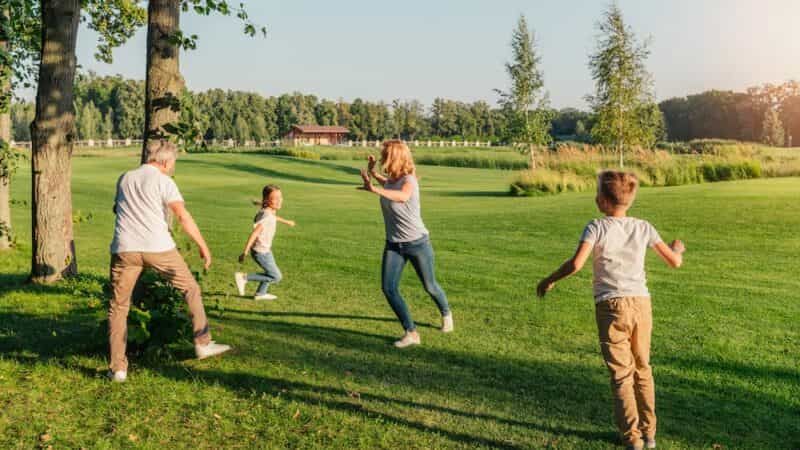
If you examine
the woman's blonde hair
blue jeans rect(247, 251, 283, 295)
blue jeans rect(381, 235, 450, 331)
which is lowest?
blue jeans rect(247, 251, 283, 295)

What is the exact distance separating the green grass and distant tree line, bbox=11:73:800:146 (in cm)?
8685

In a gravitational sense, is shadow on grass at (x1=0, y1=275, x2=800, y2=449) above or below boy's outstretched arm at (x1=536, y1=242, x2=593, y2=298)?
below

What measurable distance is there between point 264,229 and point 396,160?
3338mm

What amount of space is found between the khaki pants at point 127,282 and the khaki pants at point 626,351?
3551 millimetres

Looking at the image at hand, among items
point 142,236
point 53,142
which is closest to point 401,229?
point 142,236

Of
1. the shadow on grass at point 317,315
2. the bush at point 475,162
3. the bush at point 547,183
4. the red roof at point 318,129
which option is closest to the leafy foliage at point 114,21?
the shadow on grass at point 317,315

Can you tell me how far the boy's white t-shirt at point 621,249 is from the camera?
455cm

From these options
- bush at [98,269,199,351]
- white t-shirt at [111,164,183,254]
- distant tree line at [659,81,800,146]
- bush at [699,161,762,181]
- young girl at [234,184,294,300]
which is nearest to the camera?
white t-shirt at [111,164,183,254]

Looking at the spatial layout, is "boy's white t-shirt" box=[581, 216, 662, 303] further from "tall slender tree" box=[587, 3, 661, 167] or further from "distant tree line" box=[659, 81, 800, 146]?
"distant tree line" box=[659, 81, 800, 146]

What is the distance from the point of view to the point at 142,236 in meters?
5.73

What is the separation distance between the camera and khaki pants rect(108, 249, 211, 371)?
5.76 meters

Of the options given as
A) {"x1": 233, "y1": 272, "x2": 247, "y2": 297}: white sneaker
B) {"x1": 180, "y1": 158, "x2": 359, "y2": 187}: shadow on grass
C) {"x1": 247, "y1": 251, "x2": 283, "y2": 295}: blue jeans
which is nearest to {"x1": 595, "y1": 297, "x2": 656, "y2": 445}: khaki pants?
{"x1": 247, "y1": 251, "x2": 283, "y2": 295}: blue jeans

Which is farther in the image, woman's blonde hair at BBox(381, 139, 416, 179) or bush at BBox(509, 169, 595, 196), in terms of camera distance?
bush at BBox(509, 169, 595, 196)

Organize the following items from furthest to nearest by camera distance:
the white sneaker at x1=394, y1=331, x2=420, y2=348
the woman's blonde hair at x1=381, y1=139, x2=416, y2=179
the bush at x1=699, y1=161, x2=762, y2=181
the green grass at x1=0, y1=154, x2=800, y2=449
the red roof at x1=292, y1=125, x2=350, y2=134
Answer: the red roof at x1=292, y1=125, x2=350, y2=134, the bush at x1=699, y1=161, x2=762, y2=181, the white sneaker at x1=394, y1=331, x2=420, y2=348, the woman's blonde hair at x1=381, y1=139, x2=416, y2=179, the green grass at x1=0, y1=154, x2=800, y2=449
